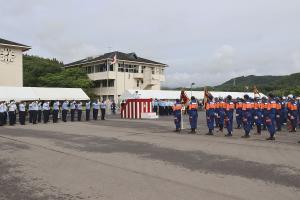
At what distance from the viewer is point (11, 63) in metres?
49.6

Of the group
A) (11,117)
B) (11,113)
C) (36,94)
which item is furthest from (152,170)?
(36,94)

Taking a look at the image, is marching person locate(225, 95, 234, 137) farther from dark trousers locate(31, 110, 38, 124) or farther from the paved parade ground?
dark trousers locate(31, 110, 38, 124)

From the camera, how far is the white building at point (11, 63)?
48.6 meters

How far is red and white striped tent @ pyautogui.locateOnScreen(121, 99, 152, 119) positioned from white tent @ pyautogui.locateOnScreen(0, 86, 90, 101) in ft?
23.5

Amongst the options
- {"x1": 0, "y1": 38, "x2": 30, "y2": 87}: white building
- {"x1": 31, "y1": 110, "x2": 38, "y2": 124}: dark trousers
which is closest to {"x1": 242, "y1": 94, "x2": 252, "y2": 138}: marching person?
{"x1": 31, "y1": 110, "x2": 38, "y2": 124}: dark trousers

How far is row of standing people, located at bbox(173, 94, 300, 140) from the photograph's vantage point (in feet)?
53.3

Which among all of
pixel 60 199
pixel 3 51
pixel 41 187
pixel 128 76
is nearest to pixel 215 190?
pixel 60 199

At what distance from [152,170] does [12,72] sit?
45078mm

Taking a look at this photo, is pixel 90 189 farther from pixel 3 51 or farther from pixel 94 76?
pixel 94 76

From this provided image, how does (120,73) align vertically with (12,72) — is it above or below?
above

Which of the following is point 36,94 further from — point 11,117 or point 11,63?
point 11,63

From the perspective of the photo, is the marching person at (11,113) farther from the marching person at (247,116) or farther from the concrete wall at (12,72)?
the concrete wall at (12,72)

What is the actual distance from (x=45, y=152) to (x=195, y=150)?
493 cm

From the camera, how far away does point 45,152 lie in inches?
485
